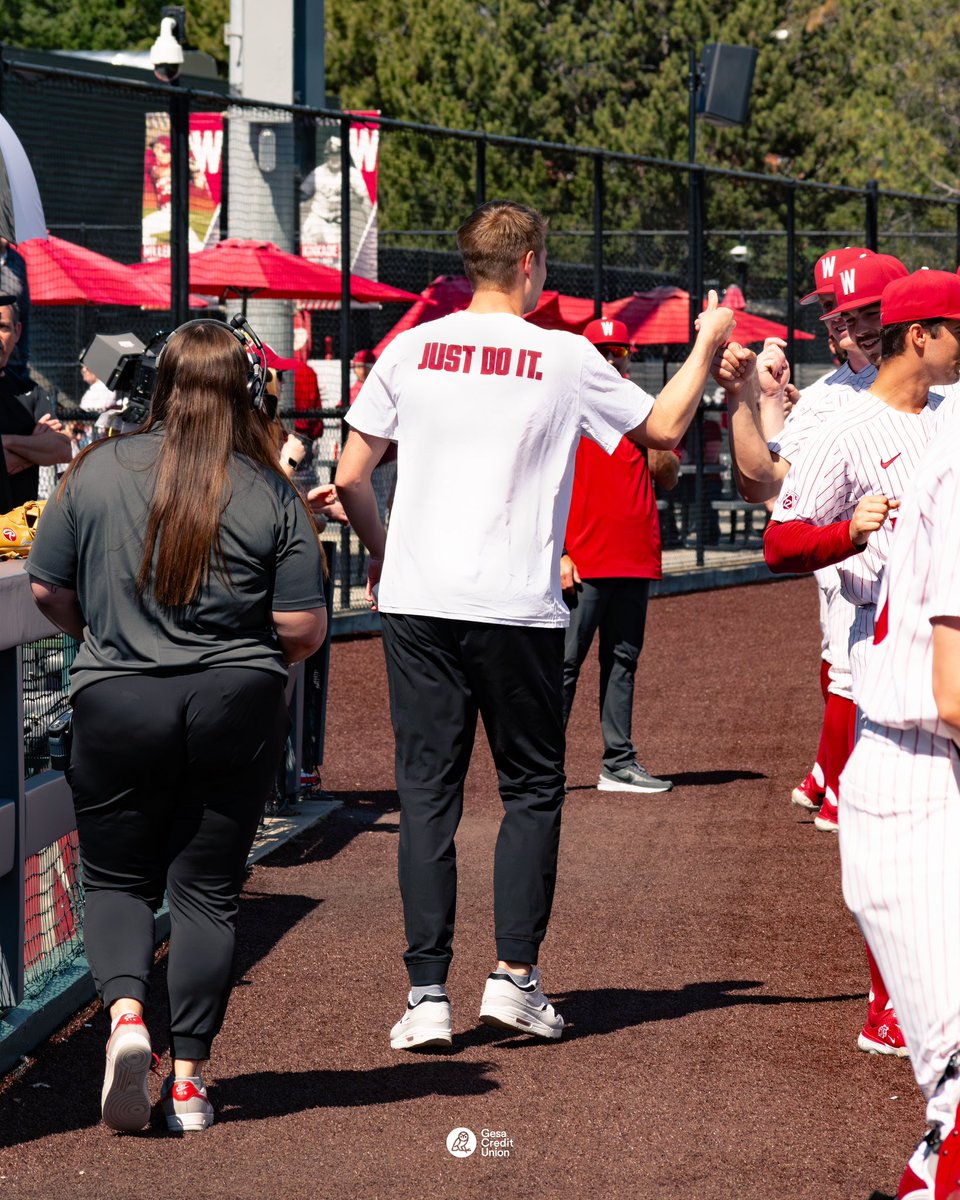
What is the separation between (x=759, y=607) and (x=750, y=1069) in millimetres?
10500

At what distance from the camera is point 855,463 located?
170 inches

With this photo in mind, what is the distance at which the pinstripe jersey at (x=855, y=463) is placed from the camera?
431 cm

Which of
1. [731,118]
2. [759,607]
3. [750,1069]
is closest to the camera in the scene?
[750,1069]

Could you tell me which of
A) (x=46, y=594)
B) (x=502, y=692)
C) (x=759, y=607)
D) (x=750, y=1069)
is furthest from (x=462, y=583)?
(x=759, y=607)

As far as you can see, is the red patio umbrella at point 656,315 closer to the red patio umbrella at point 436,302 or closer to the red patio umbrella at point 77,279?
the red patio umbrella at point 436,302

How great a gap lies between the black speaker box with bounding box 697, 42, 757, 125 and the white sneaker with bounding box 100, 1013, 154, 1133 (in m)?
16.8

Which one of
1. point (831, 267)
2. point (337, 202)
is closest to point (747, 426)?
point (831, 267)

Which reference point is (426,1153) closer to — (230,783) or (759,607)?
(230,783)

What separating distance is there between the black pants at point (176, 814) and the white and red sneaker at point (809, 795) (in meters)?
4.06

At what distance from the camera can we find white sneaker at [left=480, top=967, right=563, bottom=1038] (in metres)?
4.73

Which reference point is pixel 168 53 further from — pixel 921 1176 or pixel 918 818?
pixel 921 1176

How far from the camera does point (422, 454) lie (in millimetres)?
4754

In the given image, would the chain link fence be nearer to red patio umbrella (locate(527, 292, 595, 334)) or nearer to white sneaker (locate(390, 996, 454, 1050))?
red patio umbrella (locate(527, 292, 595, 334))

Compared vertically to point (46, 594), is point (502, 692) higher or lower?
lower
